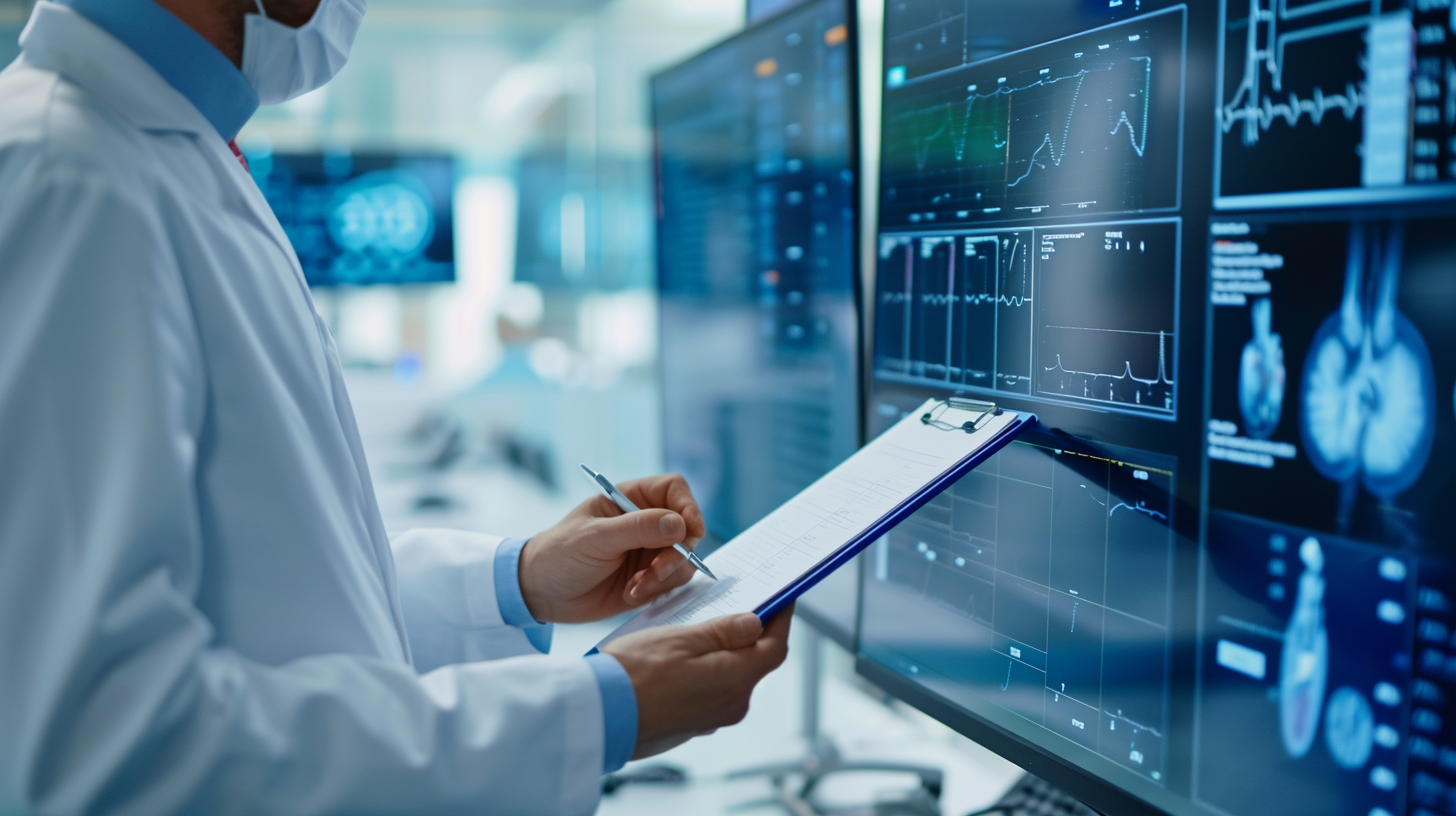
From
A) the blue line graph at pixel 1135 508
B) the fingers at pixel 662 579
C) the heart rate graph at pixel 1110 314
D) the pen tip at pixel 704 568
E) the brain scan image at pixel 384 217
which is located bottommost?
the fingers at pixel 662 579

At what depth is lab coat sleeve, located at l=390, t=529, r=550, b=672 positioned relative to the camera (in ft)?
3.26

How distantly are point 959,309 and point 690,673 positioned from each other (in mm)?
445

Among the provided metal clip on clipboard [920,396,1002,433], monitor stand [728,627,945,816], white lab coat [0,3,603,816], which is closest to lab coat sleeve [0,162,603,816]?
white lab coat [0,3,603,816]

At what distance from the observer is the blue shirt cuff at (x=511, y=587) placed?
991mm

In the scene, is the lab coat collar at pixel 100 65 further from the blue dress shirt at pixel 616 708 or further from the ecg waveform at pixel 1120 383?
the ecg waveform at pixel 1120 383

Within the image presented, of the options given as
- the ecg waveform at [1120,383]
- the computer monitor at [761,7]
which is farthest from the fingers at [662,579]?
the computer monitor at [761,7]

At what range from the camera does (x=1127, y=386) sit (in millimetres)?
720

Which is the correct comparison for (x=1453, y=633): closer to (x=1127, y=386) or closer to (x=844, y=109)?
(x=1127, y=386)

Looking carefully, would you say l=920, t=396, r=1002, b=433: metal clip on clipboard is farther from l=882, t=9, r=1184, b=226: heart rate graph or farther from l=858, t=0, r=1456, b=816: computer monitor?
l=882, t=9, r=1184, b=226: heart rate graph

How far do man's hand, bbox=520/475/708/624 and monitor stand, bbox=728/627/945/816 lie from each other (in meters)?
0.47

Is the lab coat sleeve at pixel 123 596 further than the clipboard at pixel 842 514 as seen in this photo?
No

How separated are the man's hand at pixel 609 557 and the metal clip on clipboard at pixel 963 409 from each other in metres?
0.24

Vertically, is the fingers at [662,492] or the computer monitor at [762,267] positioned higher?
the computer monitor at [762,267]

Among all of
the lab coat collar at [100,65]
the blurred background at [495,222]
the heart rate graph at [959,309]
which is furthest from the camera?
the blurred background at [495,222]
